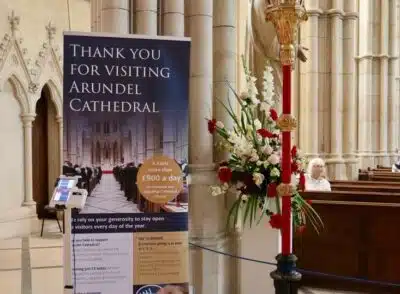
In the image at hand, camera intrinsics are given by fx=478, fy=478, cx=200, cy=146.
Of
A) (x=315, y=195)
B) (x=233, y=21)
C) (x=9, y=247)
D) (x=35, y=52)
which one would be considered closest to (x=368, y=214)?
(x=315, y=195)

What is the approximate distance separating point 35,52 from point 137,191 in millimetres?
6603

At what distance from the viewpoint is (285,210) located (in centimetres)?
267

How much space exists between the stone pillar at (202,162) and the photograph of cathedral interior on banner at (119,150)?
0.99m

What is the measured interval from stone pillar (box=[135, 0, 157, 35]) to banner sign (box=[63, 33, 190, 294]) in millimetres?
1005

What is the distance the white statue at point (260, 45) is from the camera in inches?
161

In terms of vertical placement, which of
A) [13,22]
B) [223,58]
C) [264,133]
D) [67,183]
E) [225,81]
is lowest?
[67,183]

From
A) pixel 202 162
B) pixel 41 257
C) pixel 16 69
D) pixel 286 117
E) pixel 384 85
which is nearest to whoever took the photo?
pixel 286 117

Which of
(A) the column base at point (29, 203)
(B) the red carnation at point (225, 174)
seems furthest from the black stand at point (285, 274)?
(A) the column base at point (29, 203)

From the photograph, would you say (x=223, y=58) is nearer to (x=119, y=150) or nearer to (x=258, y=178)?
(x=258, y=178)

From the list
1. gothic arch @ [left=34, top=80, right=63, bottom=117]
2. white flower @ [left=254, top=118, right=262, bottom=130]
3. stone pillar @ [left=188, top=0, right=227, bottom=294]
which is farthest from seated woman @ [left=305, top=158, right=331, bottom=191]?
Result: gothic arch @ [left=34, top=80, right=63, bottom=117]

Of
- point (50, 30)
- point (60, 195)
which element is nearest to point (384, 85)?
point (50, 30)

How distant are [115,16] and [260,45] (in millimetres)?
1312

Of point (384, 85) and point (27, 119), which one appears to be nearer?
point (27, 119)

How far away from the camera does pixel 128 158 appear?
104 inches
